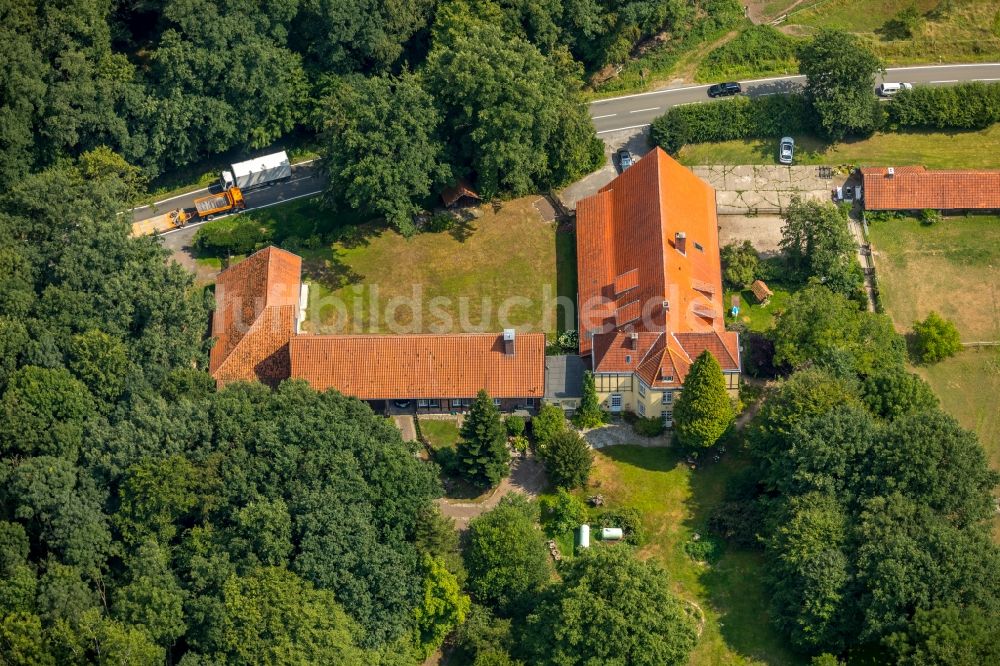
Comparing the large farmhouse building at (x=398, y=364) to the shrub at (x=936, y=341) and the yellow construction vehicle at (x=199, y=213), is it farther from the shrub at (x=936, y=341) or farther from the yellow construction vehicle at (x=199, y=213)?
the shrub at (x=936, y=341)

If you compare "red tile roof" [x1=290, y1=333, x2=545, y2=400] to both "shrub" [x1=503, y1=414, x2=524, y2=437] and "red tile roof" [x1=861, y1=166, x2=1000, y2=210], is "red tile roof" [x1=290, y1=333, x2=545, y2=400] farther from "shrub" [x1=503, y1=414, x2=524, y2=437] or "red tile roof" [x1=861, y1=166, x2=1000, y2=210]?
"red tile roof" [x1=861, y1=166, x2=1000, y2=210]

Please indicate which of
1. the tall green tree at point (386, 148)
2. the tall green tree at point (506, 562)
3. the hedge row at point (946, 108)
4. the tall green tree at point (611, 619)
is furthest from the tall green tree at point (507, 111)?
the tall green tree at point (611, 619)

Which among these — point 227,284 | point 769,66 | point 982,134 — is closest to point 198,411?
point 227,284

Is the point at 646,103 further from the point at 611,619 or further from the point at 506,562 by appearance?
the point at 611,619

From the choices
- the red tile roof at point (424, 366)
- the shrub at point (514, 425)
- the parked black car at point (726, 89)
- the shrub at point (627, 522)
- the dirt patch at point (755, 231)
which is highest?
the parked black car at point (726, 89)

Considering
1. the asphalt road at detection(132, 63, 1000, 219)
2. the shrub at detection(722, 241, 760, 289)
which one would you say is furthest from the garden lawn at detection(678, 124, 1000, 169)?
the shrub at detection(722, 241, 760, 289)

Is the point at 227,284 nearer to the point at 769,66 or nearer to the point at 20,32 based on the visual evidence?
the point at 20,32
